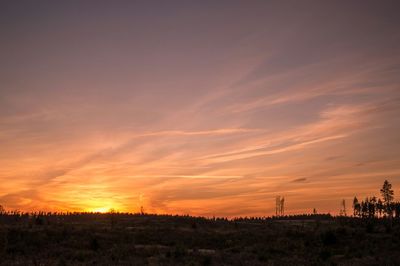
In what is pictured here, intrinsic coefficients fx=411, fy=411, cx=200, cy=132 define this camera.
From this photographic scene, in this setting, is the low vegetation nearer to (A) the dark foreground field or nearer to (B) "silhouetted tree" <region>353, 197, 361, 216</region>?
(A) the dark foreground field

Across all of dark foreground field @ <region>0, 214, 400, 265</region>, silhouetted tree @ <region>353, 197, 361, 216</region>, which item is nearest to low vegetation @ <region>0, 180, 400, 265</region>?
dark foreground field @ <region>0, 214, 400, 265</region>

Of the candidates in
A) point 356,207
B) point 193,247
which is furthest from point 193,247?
point 356,207

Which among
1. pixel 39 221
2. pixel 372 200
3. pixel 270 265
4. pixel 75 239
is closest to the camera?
pixel 270 265

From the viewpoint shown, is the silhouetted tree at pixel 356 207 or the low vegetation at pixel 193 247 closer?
the low vegetation at pixel 193 247

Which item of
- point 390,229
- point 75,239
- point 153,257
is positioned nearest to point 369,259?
point 153,257

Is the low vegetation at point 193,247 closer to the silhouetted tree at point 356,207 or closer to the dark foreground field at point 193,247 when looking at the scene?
the dark foreground field at point 193,247

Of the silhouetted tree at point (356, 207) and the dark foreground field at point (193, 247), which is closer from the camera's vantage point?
the dark foreground field at point (193, 247)

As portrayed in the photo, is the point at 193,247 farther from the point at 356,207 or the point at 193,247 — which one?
the point at 356,207

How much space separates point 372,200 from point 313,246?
315 ft

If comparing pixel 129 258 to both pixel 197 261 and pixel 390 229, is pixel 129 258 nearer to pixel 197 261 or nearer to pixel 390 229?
pixel 197 261

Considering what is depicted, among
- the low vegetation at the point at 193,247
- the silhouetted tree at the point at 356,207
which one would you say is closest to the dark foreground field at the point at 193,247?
the low vegetation at the point at 193,247

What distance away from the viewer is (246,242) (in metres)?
54.9

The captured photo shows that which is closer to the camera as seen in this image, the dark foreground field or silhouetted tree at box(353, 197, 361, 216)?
the dark foreground field

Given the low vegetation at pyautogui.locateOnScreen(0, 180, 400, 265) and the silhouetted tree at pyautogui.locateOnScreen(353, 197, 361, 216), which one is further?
the silhouetted tree at pyautogui.locateOnScreen(353, 197, 361, 216)
